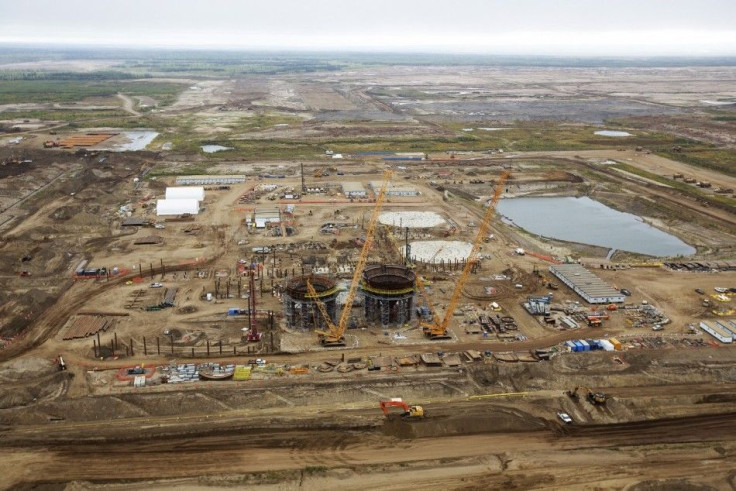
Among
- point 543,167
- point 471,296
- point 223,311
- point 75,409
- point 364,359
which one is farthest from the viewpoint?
point 543,167

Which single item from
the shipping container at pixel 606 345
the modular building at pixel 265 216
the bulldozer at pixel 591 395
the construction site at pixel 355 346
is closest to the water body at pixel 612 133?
the construction site at pixel 355 346

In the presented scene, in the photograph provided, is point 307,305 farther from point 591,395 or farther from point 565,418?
point 591,395

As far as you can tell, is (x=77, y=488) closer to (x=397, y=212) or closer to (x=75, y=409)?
(x=75, y=409)

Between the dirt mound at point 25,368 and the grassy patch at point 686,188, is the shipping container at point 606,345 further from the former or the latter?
the grassy patch at point 686,188

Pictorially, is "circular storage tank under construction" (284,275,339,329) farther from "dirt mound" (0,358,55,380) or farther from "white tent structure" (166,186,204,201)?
"white tent structure" (166,186,204,201)

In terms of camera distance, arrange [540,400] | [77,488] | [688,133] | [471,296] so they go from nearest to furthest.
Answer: [77,488]
[540,400]
[471,296]
[688,133]

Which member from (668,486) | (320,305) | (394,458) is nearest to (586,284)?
(668,486)

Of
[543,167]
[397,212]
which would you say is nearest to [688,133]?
[543,167]
